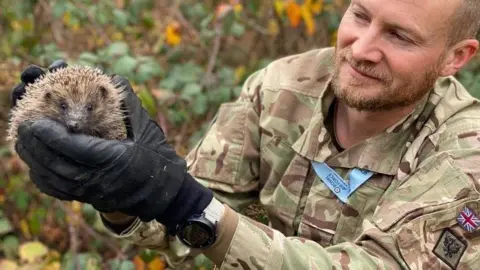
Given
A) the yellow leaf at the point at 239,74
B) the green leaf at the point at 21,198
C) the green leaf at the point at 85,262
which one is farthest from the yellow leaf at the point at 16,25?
the green leaf at the point at 85,262

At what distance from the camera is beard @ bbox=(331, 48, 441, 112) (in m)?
2.62

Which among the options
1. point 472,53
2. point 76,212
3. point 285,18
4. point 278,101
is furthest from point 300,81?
point 285,18

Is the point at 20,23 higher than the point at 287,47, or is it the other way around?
the point at 20,23

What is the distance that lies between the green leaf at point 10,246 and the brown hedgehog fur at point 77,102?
1431 millimetres

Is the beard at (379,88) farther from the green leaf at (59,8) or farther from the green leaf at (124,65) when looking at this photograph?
the green leaf at (59,8)

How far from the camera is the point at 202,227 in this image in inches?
89.2

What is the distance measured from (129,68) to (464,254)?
2300 millimetres

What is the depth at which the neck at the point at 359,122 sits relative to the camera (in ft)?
9.27

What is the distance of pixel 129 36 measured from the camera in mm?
5473

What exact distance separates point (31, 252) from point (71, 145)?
2.07 m

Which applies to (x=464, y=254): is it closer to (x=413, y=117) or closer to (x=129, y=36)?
(x=413, y=117)

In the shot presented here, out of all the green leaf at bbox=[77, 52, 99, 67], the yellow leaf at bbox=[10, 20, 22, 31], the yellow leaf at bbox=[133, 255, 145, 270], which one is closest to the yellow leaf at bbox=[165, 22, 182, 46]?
the green leaf at bbox=[77, 52, 99, 67]

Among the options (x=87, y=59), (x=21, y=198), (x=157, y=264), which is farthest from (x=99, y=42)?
(x=157, y=264)

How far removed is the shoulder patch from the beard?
57 cm
